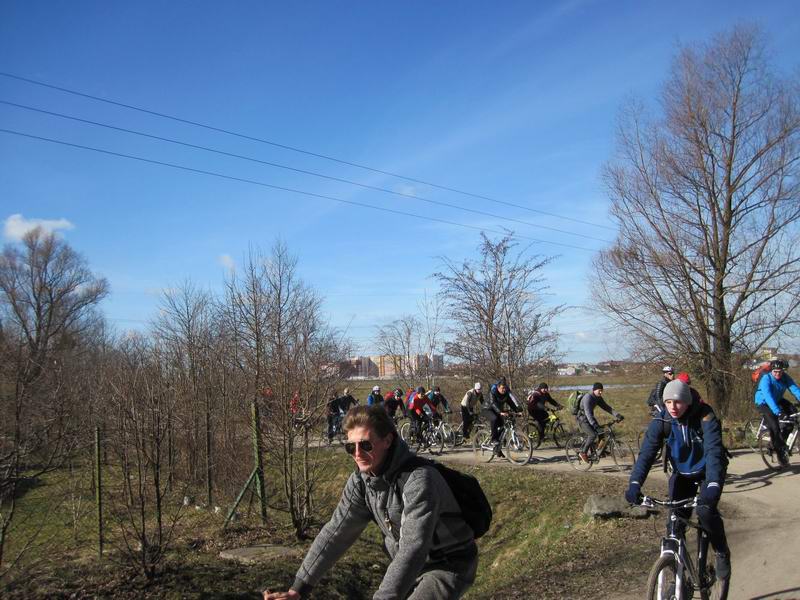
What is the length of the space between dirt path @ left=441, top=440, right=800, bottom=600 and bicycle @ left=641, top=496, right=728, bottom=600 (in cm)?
118

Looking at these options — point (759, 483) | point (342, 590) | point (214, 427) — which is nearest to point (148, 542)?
point (342, 590)

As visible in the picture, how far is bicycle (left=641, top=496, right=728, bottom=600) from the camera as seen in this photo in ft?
15.7

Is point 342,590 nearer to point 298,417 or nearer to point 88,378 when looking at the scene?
point 298,417

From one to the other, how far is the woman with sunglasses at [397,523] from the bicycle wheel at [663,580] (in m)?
2.30

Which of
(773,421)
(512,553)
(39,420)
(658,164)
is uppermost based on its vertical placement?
(658,164)

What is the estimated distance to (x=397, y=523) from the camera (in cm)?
313

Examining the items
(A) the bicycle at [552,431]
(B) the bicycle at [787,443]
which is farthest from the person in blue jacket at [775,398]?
(A) the bicycle at [552,431]

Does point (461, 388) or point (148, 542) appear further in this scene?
point (461, 388)

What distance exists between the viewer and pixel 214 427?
50.9 feet

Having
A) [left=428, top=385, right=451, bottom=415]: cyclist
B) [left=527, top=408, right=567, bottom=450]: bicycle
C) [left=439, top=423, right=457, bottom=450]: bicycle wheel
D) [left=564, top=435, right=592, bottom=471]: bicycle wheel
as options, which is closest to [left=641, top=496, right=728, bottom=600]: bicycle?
[left=564, top=435, right=592, bottom=471]: bicycle wheel

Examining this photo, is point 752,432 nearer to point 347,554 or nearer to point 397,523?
point 347,554

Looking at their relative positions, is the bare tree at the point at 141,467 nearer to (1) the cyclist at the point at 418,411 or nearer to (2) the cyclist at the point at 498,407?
(2) the cyclist at the point at 498,407

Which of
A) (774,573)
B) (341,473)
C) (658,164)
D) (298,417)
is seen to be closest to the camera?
(774,573)

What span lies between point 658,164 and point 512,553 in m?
16.2
